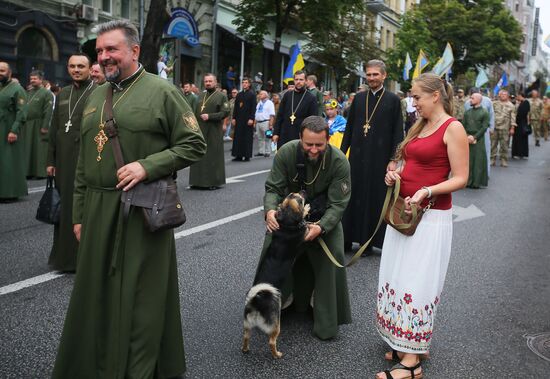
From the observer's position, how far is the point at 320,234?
4609 mm

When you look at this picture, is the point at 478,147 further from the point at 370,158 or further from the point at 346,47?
the point at 346,47

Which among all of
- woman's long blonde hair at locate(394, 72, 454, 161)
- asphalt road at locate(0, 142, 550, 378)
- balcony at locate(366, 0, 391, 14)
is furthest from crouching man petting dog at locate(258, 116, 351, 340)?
balcony at locate(366, 0, 391, 14)

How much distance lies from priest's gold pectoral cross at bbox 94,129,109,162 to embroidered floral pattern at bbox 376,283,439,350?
2.05 metres

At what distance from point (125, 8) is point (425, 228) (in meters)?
23.7

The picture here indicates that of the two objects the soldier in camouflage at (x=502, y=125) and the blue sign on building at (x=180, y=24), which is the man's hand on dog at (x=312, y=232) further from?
the blue sign on building at (x=180, y=24)

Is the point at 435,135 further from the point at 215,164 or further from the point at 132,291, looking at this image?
the point at 215,164

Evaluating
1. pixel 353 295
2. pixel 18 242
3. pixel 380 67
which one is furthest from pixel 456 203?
pixel 18 242

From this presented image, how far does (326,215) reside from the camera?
185 inches

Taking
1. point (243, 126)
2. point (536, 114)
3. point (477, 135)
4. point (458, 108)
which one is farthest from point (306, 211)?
point (536, 114)

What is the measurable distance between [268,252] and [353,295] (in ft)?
5.10

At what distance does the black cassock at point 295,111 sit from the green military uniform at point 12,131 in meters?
3.81

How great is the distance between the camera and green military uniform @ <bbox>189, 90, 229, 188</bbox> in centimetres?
1171

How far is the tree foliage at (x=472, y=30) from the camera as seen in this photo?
2339 inches

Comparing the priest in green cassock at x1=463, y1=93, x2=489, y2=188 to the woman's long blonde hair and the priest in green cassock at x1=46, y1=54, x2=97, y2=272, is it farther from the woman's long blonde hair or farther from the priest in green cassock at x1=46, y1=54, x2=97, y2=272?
the woman's long blonde hair
